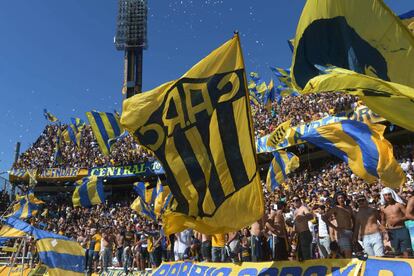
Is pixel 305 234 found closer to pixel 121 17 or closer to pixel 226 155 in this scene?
pixel 226 155

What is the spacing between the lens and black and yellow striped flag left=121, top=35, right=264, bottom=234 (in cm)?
691

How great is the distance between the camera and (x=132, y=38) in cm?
6034

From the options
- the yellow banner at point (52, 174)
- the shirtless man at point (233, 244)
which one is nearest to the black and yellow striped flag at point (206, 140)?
the shirtless man at point (233, 244)

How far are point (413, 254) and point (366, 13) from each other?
407cm

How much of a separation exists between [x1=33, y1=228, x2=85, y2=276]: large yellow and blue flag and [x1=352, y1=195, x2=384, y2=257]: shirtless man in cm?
890

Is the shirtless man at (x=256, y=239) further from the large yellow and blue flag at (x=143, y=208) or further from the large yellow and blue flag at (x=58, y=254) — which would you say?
the large yellow and blue flag at (x=143, y=208)

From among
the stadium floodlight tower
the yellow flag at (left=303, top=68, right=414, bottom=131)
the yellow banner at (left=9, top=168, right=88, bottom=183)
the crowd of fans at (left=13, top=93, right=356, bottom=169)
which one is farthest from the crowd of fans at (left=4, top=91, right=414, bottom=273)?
the stadium floodlight tower

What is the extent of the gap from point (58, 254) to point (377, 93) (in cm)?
1072

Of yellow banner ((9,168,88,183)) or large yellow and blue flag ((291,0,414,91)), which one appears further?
yellow banner ((9,168,88,183))

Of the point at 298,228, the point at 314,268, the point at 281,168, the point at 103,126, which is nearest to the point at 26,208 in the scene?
the point at 103,126

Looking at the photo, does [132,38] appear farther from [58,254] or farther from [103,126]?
[58,254]

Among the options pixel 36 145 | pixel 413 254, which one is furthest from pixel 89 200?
pixel 36 145

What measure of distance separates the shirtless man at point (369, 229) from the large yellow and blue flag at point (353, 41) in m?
2.43

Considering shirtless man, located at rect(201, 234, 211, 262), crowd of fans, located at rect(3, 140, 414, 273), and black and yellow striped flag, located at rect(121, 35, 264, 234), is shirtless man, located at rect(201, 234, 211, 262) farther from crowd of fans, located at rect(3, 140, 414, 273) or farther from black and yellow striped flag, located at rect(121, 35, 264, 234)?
black and yellow striped flag, located at rect(121, 35, 264, 234)
